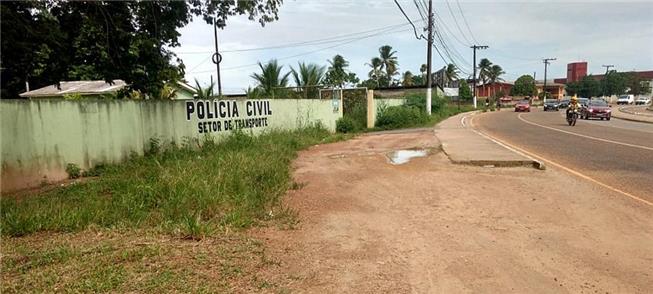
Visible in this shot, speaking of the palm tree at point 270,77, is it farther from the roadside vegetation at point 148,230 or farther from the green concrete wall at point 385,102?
the roadside vegetation at point 148,230

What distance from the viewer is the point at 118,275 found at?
145 inches

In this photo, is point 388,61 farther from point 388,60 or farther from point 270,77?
point 270,77

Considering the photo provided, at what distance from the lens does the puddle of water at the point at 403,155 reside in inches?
438

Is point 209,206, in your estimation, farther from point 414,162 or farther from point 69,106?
point 414,162

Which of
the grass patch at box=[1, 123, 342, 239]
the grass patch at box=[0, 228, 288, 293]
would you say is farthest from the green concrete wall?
the grass patch at box=[0, 228, 288, 293]

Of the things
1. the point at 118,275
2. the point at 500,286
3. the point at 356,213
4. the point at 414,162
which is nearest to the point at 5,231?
the point at 118,275

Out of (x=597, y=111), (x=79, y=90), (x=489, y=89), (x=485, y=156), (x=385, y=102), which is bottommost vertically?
(x=485, y=156)

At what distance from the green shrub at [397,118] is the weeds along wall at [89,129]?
1375cm

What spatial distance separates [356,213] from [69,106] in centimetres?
598

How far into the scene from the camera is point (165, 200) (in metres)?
5.83

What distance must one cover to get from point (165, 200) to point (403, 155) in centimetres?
759

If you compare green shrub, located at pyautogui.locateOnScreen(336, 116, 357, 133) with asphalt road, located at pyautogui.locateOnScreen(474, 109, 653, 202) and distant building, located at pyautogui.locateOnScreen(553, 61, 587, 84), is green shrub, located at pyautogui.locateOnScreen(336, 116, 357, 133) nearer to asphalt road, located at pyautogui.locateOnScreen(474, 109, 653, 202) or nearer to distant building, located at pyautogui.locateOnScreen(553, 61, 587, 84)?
asphalt road, located at pyautogui.locateOnScreen(474, 109, 653, 202)

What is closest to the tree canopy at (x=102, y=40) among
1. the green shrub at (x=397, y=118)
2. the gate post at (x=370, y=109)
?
the gate post at (x=370, y=109)

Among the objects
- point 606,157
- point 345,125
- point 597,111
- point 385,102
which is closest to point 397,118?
point 385,102
